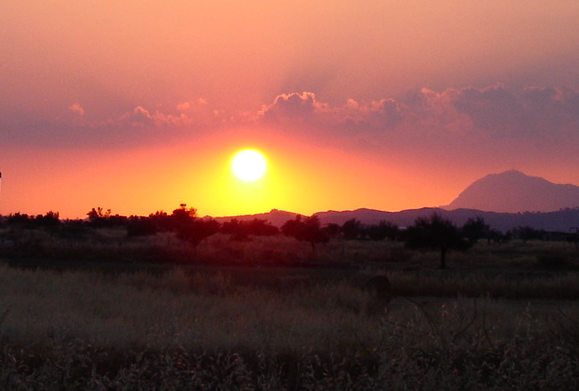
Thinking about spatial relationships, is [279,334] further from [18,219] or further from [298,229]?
[18,219]

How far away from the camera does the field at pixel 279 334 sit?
337 inches

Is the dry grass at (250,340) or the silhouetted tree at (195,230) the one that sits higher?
the silhouetted tree at (195,230)

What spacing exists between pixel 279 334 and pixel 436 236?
5031 cm

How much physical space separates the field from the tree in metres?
19.9

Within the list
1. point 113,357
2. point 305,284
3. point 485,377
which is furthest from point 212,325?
point 305,284

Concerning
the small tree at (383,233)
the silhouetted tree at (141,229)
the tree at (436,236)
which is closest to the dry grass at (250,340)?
the tree at (436,236)

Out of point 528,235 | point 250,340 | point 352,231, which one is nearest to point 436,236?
point 250,340

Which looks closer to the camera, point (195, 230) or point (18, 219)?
point (195, 230)

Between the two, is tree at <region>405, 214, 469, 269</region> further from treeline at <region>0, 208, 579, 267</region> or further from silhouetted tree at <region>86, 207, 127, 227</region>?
silhouetted tree at <region>86, 207, 127, 227</region>

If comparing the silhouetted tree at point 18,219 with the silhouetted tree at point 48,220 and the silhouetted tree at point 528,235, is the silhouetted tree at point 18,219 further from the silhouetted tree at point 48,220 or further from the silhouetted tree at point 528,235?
the silhouetted tree at point 528,235

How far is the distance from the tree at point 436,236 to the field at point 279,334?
19.9 m

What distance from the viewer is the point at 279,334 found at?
16.7 m

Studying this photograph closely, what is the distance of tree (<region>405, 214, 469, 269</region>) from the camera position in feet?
215

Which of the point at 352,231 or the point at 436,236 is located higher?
the point at 352,231
